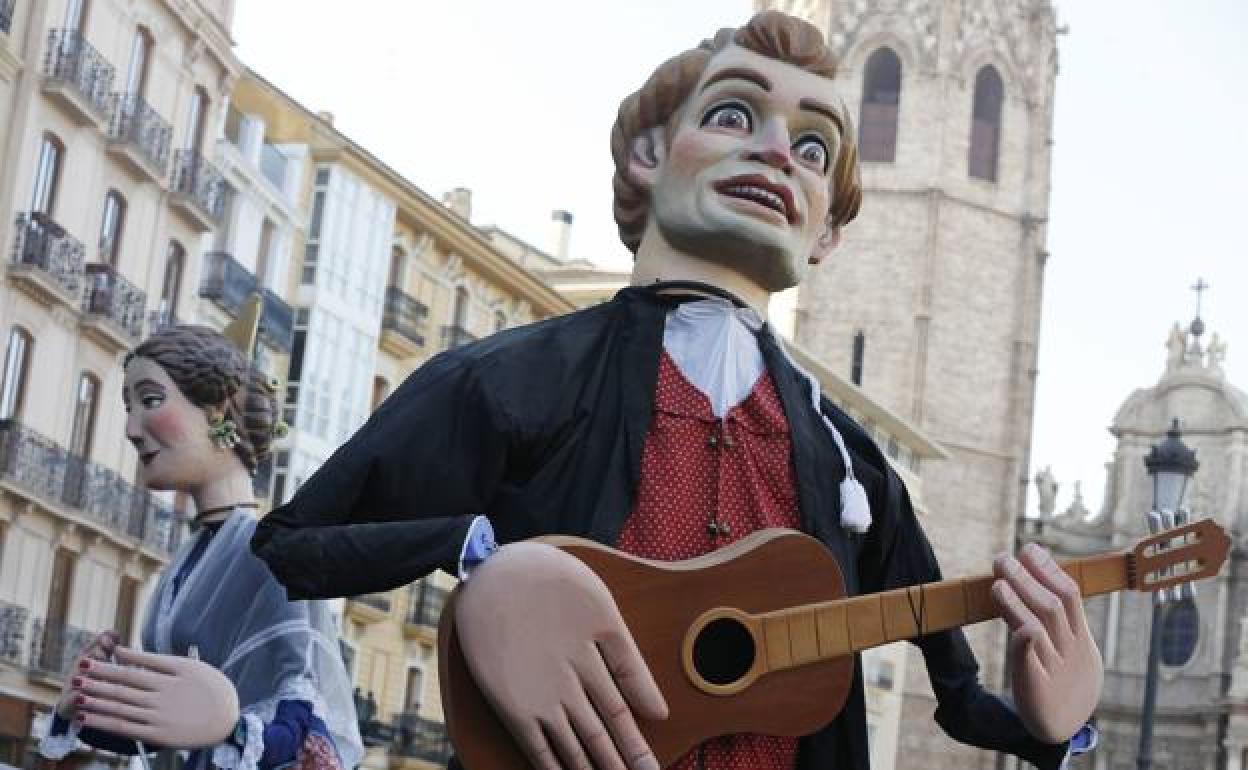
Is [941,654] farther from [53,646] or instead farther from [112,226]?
[112,226]

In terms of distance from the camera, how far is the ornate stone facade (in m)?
53.5

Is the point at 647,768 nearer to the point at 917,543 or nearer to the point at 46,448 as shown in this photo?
the point at 917,543

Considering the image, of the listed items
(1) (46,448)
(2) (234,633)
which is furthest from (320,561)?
(1) (46,448)

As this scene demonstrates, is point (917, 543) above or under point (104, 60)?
under

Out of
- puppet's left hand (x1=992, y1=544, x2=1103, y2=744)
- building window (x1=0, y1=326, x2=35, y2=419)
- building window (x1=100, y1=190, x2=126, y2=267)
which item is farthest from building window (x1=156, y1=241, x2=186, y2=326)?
puppet's left hand (x1=992, y1=544, x2=1103, y2=744)

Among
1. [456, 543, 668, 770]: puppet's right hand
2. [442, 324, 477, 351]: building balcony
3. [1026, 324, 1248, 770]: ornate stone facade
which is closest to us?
[456, 543, 668, 770]: puppet's right hand

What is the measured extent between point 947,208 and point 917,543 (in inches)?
2179

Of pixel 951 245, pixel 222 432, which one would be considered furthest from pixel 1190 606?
pixel 222 432

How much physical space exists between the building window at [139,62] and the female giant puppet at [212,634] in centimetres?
2304

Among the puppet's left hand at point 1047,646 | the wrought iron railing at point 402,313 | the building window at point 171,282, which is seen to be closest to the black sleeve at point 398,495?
the puppet's left hand at point 1047,646

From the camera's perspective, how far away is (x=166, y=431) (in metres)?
5.50

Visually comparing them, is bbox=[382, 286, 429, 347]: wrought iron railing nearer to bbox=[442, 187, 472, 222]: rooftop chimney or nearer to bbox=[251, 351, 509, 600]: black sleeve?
bbox=[442, 187, 472, 222]: rooftop chimney

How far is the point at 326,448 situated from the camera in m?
35.5

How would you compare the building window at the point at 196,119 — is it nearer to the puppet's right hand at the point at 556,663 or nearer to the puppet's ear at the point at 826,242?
the puppet's ear at the point at 826,242
